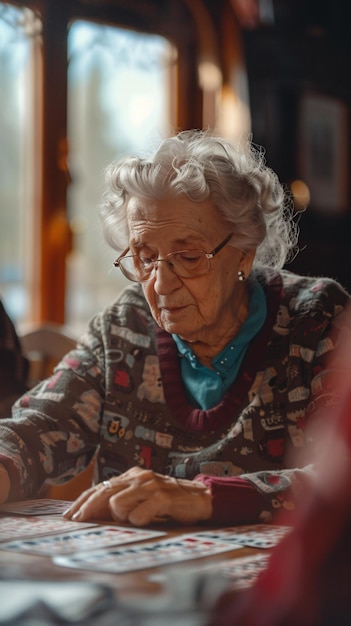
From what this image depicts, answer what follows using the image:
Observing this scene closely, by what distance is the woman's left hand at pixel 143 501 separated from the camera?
4.50 ft

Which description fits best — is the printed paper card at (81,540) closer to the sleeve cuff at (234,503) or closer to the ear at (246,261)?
the sleeve cuff at (234,503)

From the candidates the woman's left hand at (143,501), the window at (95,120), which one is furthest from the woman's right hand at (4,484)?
the window at (95,120)

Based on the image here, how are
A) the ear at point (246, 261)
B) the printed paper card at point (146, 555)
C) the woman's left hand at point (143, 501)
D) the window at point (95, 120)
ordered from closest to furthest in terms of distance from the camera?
the printed paper card at point (146, 555) → the woman's left hand at point (143, 501) → the ear at point (246, 261) → the window at point (95, 120)

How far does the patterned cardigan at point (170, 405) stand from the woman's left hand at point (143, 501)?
Result: 35 cm

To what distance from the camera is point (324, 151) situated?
5297 mm

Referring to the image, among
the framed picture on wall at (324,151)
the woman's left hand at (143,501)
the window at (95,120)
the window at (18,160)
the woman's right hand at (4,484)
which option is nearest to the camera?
the woman's left hand at (143,501)

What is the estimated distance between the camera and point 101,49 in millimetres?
4840

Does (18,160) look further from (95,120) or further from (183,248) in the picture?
(183,248)

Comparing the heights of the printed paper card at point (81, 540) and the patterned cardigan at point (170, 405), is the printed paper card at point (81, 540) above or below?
below

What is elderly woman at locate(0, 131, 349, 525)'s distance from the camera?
1.86m

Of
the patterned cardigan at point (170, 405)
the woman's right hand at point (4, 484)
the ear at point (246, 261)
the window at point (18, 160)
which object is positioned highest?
the window at point (18, 160)

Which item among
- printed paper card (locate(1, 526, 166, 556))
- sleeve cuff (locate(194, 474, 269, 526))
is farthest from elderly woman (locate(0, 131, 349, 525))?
printed paper card (locate(1, 526, 166, 556))

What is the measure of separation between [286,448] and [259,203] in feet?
1.72

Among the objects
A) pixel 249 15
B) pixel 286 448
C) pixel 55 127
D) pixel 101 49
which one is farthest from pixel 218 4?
pixel 286 448
